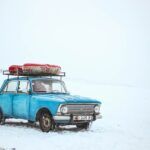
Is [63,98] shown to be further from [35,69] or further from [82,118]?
[35,69]

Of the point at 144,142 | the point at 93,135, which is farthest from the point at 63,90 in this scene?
the point at 144,142

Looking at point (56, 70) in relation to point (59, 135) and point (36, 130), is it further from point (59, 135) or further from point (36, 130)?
point (59, 135)

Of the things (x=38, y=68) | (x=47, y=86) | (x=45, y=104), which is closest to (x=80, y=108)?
(x=45, y=104)

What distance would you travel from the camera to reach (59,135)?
12.6m

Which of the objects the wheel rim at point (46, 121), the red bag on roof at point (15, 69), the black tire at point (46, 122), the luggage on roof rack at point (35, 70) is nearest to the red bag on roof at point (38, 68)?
the luggage on roof rack at point (35, 70)

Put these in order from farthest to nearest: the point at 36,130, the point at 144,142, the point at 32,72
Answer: the point at 32,72, the point at 36,130, the point at 144,142

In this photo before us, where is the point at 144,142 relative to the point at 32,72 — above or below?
below

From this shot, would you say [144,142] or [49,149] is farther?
[144,142]

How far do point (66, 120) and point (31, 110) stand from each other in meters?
1.42

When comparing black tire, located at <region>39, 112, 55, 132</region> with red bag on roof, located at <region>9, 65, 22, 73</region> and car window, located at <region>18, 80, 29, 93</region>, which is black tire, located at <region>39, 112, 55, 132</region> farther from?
red bag on roof, located at <region>9, 65, 22, 73</region>

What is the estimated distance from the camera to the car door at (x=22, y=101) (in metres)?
14.4

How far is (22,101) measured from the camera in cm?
1465

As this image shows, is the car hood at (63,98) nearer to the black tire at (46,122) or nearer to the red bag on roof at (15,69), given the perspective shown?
the black tire at (46,122)

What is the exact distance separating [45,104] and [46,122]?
0.52 m
